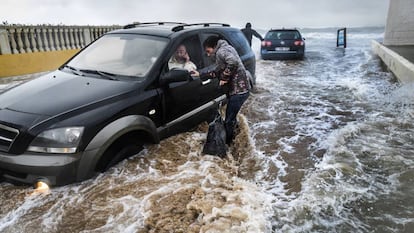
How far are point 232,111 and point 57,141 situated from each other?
254cm

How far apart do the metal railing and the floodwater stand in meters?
7.18

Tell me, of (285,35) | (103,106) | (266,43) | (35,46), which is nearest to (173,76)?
(103,106)

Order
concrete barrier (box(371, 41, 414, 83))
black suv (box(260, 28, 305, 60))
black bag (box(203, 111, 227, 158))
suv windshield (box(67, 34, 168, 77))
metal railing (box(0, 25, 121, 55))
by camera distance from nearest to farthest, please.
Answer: suv windshield (box(67, 34, 168, 77)) → black bag (box(203, 111, 227, 158)) → concrete barrier (box(371, 41, 414, 83)) → metal railing (box(0, 25, 121, 55)) → black suv (box(260, 28, 305, 60))

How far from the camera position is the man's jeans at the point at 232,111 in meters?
4.67

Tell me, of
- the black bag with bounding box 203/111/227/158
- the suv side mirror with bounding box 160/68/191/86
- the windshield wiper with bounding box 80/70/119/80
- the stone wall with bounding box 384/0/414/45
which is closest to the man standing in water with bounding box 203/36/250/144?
the black bag with bounding box 203/111/227/158

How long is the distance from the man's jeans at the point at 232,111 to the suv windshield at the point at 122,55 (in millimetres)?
1276

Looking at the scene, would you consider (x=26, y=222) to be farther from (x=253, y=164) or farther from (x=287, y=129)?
(x=287, y=129)

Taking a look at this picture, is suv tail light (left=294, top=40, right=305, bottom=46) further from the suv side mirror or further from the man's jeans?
the suv side mirror

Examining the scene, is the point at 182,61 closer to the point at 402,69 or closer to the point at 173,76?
the point at 173,76

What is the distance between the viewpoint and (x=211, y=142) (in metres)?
4.42

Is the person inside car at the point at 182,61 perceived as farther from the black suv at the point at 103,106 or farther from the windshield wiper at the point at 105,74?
the windshield wiper at the point at 105,74

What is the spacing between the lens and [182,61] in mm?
4496

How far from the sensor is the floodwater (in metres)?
3.03

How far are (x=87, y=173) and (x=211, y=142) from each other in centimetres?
177
